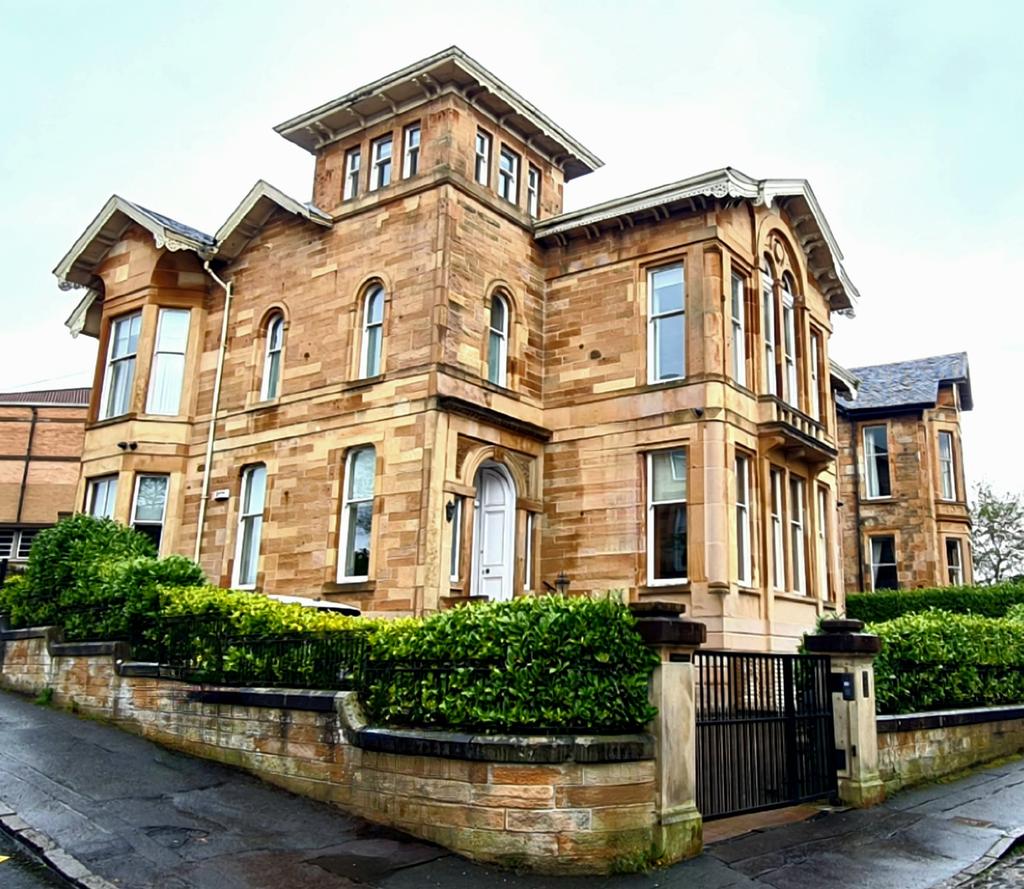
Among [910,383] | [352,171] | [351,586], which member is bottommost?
[351,586]

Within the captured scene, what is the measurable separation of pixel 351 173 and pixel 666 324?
760cm

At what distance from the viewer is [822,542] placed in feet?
68.6

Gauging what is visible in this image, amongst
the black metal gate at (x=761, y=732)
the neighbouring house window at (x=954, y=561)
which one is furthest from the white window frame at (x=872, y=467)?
the black metal gate at (x=761, y=732)

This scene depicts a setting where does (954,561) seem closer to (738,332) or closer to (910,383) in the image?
(910,383)

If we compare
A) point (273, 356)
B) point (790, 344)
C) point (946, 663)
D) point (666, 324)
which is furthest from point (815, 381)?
point (273, 356)

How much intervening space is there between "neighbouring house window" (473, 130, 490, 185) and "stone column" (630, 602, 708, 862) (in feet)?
43.2

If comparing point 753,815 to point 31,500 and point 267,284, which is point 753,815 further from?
point 31,500

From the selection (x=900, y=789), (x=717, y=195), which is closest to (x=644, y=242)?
(x=717, y=195)

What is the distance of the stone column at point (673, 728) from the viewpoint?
8273 millimetres

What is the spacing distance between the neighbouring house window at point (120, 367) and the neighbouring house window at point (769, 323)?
541 inches

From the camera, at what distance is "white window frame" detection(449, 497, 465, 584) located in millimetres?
17125

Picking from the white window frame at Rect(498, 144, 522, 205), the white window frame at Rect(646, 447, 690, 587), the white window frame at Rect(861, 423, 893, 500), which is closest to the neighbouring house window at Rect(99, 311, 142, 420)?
the white window frame at Rect(498, 144, 522, 205)

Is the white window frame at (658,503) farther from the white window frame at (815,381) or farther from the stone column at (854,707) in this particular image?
the stone column at (854,707)

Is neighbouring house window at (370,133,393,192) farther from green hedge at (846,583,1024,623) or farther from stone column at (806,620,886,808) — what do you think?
green hedge at (846,583,1024,623)
